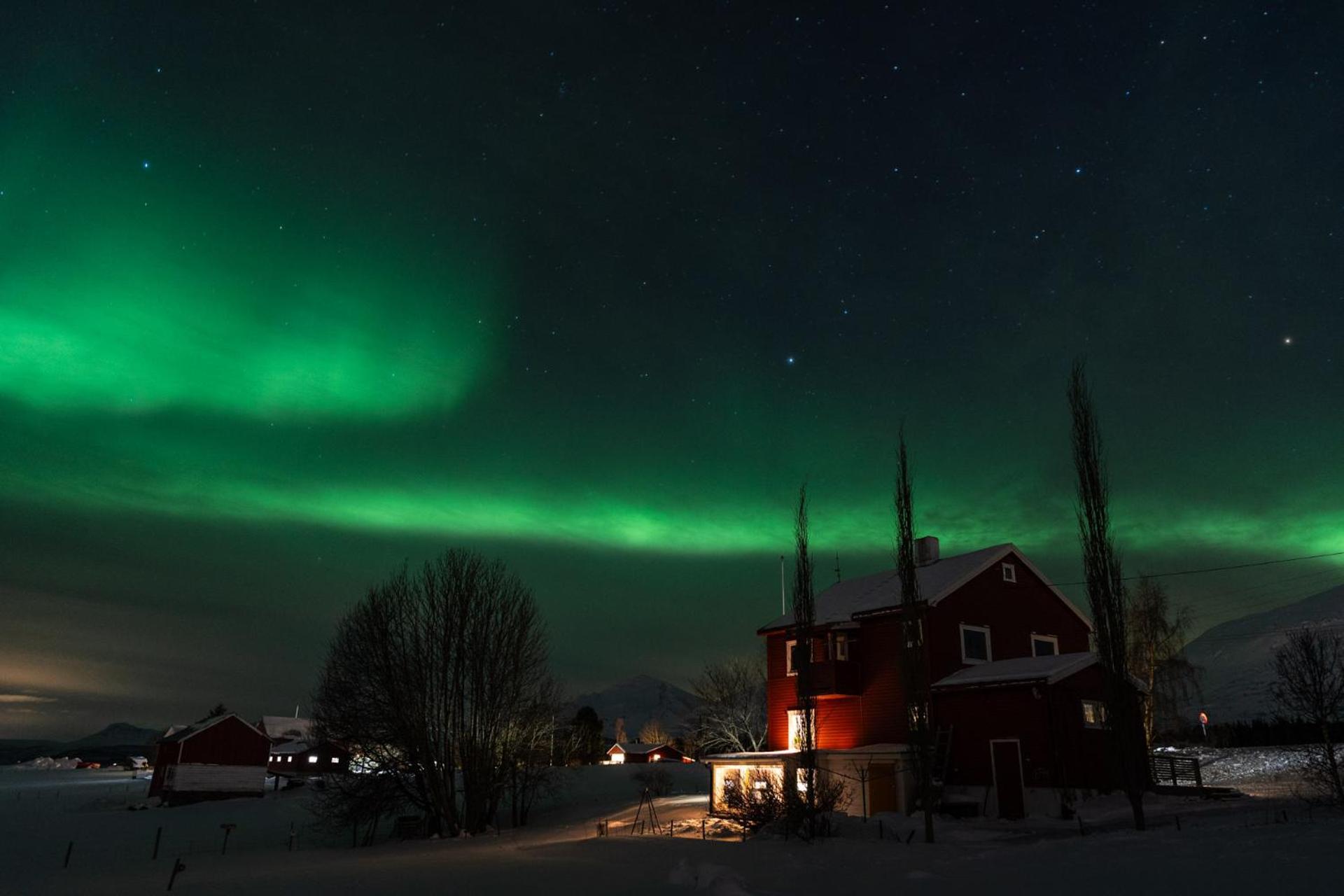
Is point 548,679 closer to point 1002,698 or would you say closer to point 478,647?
point 478,647

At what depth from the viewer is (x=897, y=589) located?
132ft

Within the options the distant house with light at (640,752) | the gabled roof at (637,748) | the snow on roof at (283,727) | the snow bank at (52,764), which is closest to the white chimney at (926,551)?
the distant house with light at (640,752)

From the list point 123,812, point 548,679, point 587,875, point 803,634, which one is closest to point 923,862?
point 587,875

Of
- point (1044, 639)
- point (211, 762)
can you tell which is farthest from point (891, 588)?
point (211, 762)

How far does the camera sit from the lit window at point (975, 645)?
36812 mm

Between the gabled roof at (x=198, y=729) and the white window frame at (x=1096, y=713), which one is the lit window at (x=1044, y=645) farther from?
the gabled roof at (x=198, y=729)

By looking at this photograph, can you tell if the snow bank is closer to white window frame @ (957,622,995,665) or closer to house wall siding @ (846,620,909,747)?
house wall siding @ (846,620,909,747)

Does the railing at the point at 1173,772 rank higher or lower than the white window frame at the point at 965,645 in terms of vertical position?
lower

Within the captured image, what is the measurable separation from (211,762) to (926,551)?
6485 cm

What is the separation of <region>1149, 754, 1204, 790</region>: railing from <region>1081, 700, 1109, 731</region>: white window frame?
402 centimetres

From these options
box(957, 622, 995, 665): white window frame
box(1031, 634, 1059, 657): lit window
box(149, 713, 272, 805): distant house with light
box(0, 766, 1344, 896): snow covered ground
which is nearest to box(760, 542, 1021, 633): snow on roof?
box(957, 622, 995, 665): white window frame

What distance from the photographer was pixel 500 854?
1056 inches

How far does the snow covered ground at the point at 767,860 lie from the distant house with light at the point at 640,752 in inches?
3021

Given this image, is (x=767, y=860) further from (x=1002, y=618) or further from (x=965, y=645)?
(x=1002, y=618)
